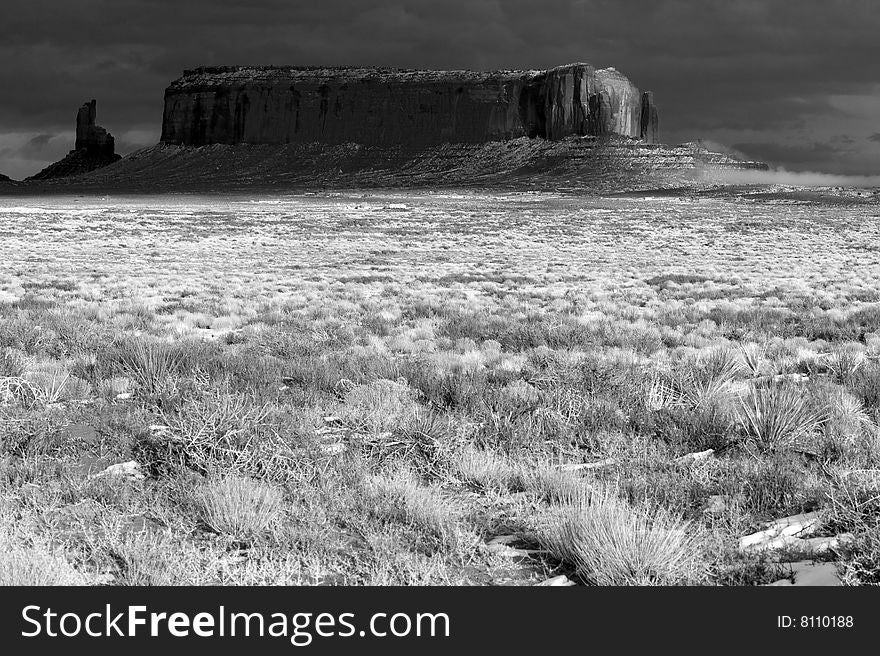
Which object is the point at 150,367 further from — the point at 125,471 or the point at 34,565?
the point at 34,565

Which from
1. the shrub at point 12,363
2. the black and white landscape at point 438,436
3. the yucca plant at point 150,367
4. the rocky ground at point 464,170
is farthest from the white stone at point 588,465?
the rocky ground at point 464,170

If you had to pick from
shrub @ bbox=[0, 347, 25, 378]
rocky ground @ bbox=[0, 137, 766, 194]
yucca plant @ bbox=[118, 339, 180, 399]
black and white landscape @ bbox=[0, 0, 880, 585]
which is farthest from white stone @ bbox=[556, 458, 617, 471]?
rocky ground @ bbox=[0, 137, 766, 194]

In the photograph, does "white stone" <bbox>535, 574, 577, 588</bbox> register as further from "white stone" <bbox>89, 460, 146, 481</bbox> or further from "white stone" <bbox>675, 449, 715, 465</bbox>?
"white stone" <bbox>89, 460, 146, 481</bbox>

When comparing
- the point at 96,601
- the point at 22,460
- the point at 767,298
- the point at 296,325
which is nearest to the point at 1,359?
the point at 22,460

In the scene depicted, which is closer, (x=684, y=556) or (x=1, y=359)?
(x=684, y=556)

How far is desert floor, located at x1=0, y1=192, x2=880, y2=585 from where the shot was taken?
12.5 ft

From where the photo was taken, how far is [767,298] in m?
16.7

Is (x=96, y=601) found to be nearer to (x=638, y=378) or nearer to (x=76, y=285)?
(x=638, y=378)

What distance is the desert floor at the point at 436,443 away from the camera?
380 centimetres

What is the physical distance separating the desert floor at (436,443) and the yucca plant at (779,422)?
0.02 m

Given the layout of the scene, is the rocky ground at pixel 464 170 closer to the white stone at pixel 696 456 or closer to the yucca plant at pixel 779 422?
the yucca plant at pixel 779 422

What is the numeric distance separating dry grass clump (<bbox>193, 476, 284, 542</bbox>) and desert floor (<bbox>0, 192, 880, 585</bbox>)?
14 millimetres

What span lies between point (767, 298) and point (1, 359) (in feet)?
45.1

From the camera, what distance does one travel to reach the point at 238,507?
164 inches
